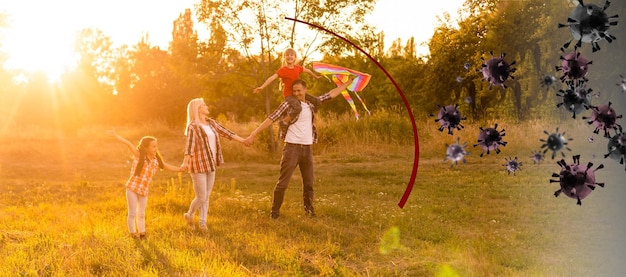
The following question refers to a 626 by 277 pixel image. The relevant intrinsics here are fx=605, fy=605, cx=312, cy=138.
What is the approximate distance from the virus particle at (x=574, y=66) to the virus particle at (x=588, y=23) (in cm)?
5

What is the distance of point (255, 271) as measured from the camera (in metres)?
6.99

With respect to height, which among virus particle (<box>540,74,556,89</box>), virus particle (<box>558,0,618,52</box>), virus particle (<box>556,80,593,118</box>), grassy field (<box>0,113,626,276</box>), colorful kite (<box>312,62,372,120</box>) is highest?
colorful kite (<box>312,62,372,120</box>)

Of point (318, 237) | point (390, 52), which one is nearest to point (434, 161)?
point (318, 237)

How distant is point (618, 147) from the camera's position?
141 centimetres

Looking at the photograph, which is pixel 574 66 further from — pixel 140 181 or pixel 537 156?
pixel 140 181

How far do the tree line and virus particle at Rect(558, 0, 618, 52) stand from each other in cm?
380

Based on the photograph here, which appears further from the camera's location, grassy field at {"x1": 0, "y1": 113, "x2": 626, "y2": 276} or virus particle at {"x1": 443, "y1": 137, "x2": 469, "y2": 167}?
grassy field at {"x1": 0, "y1": 113, "x2": 626, "y2": 276}

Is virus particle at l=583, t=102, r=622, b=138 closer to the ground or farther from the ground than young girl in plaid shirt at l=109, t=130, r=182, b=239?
farther from the ground

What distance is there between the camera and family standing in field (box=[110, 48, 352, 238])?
8617 mm

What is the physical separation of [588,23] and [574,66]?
0.10 meters

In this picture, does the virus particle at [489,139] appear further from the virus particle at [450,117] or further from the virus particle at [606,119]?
the virus particle at [606,119]

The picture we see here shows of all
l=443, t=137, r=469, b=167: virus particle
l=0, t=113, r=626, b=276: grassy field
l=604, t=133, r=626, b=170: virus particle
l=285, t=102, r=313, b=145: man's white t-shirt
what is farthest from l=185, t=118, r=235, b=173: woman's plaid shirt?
l=604, t=133, r=626, b=170: virus particle

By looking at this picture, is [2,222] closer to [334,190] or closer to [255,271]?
[255,271]

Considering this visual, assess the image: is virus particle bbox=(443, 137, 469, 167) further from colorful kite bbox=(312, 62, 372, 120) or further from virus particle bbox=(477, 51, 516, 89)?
colorful kite bbox=(312, 62, 372, 120)
